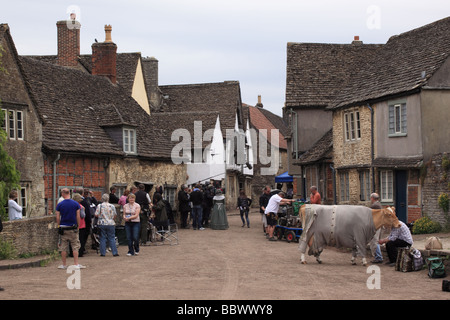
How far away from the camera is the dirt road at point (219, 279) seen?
1180 centimetres

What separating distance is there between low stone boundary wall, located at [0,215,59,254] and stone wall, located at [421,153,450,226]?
1312 centimetres

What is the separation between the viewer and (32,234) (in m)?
18.1

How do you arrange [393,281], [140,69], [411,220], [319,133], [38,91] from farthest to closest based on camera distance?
1. [140,69]
2. [319,133]
3. [38,91]
4. [411,220]
5. [393,281]

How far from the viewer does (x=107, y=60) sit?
127 feet

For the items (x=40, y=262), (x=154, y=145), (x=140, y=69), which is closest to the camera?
(x=40, y=262)

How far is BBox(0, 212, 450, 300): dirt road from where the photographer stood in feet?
38.7

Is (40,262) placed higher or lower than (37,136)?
lower

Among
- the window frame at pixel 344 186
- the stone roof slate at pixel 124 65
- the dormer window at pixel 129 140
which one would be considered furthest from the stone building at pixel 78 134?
the window frame at pixel 344 186

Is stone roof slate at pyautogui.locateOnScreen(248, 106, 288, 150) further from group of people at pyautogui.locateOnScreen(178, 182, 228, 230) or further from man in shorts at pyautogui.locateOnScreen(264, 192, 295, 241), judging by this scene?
man in shorts at pyautogui.locateOnScreen(264, 192, 295, 241)

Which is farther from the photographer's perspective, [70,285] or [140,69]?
[140,69]

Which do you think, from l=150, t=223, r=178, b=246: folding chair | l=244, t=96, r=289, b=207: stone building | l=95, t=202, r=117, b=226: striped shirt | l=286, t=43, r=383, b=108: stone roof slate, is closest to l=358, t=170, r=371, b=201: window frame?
l=286, t=43, r=383, b=108: stone roof slate

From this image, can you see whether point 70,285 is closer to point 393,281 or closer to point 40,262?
point 40,262

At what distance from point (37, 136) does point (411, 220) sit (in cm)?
1448
